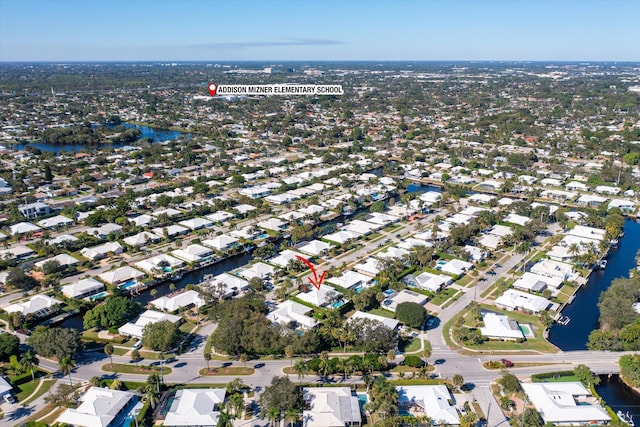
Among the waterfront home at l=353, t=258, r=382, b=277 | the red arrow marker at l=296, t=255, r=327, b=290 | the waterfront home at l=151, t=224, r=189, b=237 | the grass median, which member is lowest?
the grass median

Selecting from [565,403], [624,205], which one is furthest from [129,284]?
[624,205]

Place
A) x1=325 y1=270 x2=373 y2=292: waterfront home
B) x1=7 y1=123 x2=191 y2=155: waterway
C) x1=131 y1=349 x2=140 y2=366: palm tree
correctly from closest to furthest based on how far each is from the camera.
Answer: x1=131 y1=349 x2=140 y2=366: palm tree, x1=325 y1=270 x2=373 y2=292: waterfront home, x1=7 y1=123 x2=191 y2=155: waterway

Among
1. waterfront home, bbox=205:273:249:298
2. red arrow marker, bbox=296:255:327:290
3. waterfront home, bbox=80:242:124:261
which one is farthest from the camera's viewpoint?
waterfront home, bbox=80:242:124:261

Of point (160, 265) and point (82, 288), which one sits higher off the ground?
point (160, 265)

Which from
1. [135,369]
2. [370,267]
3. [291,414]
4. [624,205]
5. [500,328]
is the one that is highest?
[624,205]

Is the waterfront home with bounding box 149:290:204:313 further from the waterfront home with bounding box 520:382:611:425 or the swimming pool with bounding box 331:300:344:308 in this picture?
the waterfront home with bounding box 520:382:611:425

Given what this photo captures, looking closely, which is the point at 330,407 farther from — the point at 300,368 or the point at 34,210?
the point at 34,210

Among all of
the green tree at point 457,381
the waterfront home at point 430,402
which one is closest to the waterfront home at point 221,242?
the waterfront home at point 430,402

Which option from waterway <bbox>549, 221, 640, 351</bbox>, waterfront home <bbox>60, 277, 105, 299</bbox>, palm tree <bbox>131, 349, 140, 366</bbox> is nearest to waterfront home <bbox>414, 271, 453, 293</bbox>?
waterway <bbox>549, 221, 640, 351</bbox>
